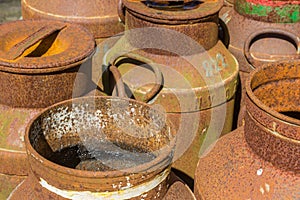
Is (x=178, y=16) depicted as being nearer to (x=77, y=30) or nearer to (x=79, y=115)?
(x=77, y=30)

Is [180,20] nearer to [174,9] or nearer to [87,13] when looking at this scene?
[174,9]

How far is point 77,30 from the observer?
2.42 metres

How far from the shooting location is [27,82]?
207 centimetres

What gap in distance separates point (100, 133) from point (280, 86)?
83 centimetres

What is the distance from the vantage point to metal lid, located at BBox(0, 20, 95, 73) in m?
2.04

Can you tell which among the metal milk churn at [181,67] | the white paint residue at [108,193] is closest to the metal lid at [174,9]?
the metal milk churn at [181,67]

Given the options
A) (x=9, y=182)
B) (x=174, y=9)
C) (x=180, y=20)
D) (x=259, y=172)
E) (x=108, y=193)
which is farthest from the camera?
(x=174, y=9)

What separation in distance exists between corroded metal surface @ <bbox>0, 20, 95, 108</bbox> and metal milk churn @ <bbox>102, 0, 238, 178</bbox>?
8.8 inches

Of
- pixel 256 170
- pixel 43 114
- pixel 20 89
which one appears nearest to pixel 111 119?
pixel 43 114

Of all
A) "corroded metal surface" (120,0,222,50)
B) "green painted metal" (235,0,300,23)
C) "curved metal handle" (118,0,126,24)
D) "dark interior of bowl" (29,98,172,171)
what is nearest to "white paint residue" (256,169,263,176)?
"dark interior of bowl" (29,98,172,171)

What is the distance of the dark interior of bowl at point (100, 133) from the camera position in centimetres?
180

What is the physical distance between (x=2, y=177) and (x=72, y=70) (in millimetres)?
618

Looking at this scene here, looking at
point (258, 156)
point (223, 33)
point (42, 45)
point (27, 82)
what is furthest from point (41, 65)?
point (223, 33)

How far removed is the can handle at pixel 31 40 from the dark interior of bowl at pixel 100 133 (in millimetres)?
444
